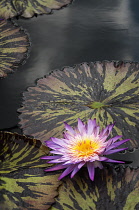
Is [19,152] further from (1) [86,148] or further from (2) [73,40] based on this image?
(2) [73,40]

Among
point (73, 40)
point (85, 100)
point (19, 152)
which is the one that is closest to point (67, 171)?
point (19, 152)

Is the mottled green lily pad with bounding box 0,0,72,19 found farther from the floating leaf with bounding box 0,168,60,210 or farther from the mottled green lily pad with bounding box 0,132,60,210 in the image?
the floating leaf with bounding box 0,168,60,210

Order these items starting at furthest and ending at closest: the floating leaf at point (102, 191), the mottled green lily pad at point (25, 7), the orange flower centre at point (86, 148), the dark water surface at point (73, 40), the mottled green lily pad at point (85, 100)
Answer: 1. the mottled green lily pad at point (25, 7)
2. the dark water surface at point (73, 40)
3. the mottled green lily pad at point (85, 100)
4. the orange flower centre at point (86, 148)
5. the floating leaf at point (102, 191)

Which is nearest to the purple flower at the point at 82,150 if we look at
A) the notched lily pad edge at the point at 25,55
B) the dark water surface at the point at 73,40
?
the dark water surface at the point at 73,40

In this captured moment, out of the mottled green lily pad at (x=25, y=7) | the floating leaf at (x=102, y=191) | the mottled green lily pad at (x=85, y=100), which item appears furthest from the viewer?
the mottled green lily pad at (x=25, y=7)

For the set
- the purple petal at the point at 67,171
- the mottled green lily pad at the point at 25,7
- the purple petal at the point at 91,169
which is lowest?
the purple petal at the point at 67,171

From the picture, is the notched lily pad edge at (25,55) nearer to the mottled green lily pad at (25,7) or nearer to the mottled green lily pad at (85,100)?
the mottled green lily pad at (25,7)

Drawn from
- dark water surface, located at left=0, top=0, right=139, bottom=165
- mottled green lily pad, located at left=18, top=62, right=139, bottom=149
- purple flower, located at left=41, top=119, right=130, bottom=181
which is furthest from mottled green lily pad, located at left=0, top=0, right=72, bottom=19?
purple flower, located at left=41, top=119, right=130, bottom=181
